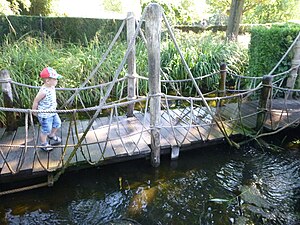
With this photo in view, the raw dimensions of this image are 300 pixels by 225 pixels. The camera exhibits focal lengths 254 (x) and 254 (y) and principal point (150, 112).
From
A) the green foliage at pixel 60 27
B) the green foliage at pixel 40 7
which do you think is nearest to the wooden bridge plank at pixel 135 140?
the green foliage at pixel 60 27

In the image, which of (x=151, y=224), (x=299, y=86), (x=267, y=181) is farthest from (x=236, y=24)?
(x=151, y=224)

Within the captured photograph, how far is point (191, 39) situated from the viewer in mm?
7527

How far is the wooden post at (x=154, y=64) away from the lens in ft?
9.24

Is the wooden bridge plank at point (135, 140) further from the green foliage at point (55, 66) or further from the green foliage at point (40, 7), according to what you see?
the green foliage at point (40, 7)

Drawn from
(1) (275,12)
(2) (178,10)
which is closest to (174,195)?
(2) (178,10)

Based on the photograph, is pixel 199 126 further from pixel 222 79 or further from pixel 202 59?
pixel 202 59

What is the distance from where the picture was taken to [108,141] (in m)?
3.46

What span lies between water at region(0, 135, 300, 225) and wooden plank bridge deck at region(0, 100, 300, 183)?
268 millimetres

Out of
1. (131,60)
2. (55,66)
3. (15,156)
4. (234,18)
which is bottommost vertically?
(15,156)

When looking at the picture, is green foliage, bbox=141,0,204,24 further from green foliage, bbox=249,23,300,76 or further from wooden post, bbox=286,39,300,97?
wooden post, bbox=286,39,300,97

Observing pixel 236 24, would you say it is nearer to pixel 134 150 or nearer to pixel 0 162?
pixel 134 150

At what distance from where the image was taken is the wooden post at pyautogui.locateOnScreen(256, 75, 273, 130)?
3620 millimetres

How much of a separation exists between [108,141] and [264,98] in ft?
7.65

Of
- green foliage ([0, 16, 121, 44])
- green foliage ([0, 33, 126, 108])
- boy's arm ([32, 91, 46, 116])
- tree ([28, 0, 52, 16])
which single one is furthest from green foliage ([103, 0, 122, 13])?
boy's arm ([32, 91, 46, 116])
